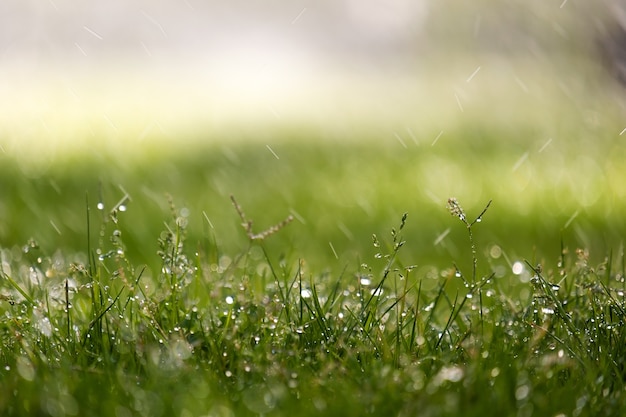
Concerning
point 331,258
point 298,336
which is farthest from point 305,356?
point 331,258

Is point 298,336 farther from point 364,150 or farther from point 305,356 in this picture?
point 364,150

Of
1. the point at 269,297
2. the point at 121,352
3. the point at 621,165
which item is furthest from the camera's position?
the point at 621,165

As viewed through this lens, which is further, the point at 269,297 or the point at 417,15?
the point at 417,15

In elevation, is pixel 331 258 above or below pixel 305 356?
above

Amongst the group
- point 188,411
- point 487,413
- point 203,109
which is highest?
→ point 203,109

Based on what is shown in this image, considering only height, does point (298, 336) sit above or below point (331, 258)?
below

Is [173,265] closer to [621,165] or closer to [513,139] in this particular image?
[621,165]

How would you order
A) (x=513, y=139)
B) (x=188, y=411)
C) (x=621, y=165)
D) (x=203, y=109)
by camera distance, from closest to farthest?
1. (x=188, y=411)
2. (x=621, y=165)
3. (x=513, y=139)
4. (x=203, y=109)

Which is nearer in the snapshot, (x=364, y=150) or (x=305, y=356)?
(x=305, y=356)

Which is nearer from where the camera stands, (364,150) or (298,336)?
(298,336)

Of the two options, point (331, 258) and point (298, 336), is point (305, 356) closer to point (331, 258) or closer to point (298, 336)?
point (298, 336)

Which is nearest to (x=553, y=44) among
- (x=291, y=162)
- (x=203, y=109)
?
(x=291, y=162)
